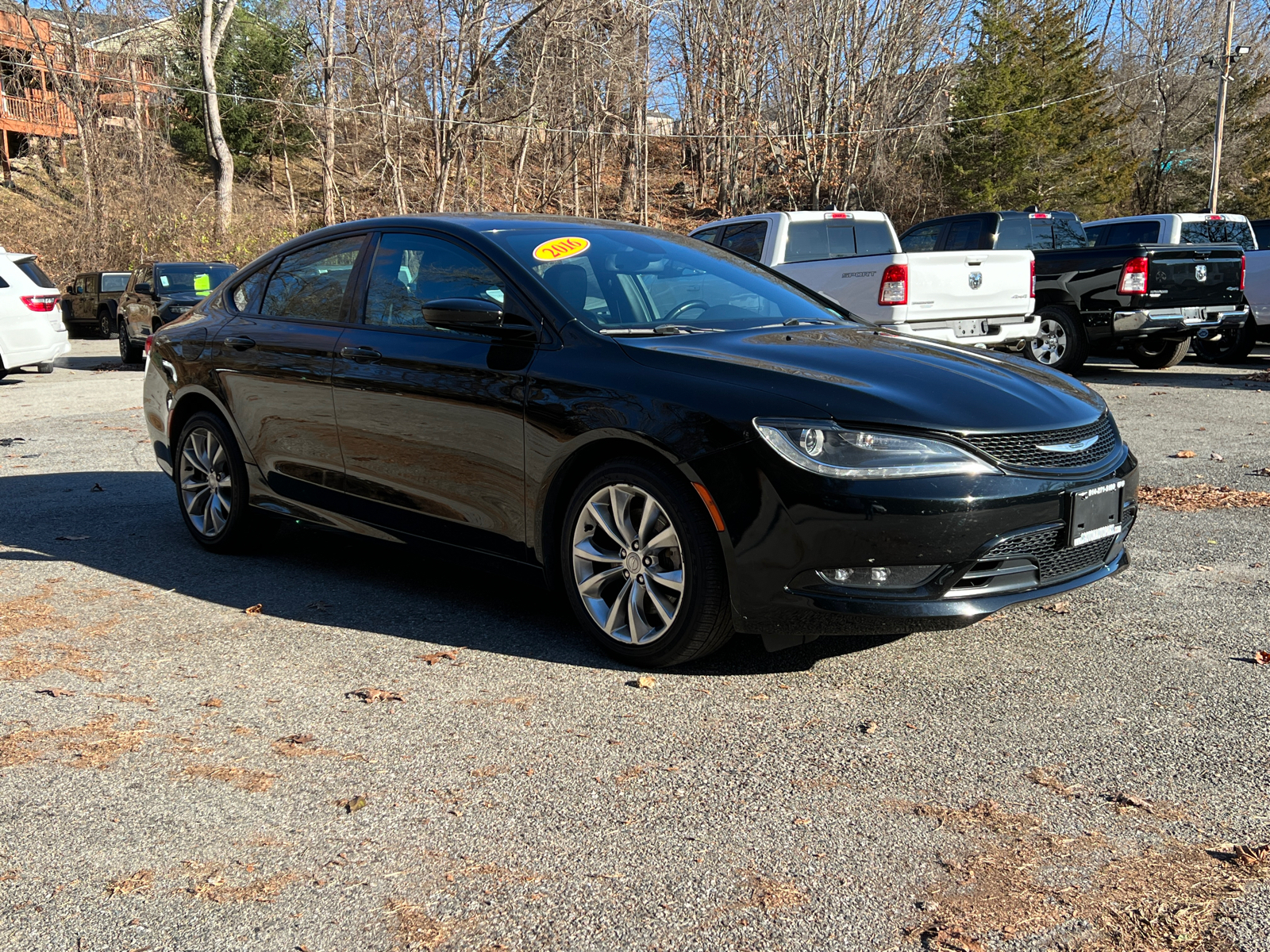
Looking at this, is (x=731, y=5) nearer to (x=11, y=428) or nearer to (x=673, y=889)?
(x=11, y=428)

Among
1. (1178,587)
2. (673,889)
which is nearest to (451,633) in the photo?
(673,889)

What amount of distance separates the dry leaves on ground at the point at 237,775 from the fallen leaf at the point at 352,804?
0.25 meters

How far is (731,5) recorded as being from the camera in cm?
4650

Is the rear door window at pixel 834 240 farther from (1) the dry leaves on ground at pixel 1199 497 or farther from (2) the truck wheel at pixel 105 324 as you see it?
(2) the truck wheel at pixel 105 324

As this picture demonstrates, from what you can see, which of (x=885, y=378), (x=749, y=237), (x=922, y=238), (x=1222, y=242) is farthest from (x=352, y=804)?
(x=1222, y=242)

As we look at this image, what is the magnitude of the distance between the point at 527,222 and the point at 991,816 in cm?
324

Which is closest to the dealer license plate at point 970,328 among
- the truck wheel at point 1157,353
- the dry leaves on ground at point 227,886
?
the truck wheel at point 1157,353

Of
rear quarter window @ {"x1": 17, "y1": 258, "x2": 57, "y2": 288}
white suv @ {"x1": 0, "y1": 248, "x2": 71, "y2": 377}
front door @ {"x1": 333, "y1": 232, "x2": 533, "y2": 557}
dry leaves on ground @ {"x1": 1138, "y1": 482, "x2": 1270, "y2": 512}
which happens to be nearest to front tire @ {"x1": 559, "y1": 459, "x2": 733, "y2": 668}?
front door @ {"x1": 333, "y1": 232, "x2": 533, "y2": 557}

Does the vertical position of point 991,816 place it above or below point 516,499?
below

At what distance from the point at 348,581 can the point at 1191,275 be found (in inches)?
438

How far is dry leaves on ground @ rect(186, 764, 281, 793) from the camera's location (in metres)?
3.28

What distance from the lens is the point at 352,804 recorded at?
3.15 m

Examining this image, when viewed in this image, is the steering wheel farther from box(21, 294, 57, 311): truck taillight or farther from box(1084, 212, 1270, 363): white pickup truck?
box(21, 294, 57, 311): truck taillight

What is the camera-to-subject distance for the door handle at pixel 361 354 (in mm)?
5008
